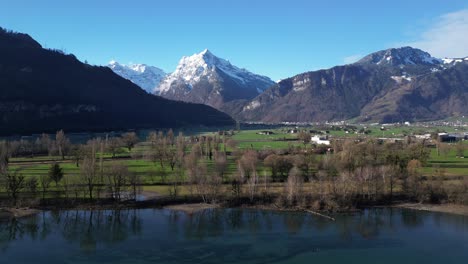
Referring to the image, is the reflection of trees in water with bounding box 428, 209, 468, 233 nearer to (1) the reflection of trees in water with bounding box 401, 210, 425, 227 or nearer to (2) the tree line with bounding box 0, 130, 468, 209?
(1) the reflection of trees in water with bounding box 401, 210, 425, 227

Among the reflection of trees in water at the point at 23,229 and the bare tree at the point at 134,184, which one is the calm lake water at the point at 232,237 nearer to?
the reflection of trees in water at the point at 23,229

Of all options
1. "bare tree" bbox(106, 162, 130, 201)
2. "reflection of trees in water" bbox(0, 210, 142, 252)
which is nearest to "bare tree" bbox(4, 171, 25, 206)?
"reflection of trees in water" bbox(0, 210, 142, 252)

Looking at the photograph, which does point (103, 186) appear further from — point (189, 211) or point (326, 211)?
point (326, 211)

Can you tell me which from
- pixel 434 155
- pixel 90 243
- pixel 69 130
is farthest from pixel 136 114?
pixel 90 243

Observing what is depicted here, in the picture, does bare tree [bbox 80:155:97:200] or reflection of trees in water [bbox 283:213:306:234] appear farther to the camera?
bare tree [bbox 80:155:97:200]

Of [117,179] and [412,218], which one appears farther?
[117,179]

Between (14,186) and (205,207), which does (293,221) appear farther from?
(14,186)

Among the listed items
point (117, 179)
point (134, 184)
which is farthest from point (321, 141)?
point (117, 179)
